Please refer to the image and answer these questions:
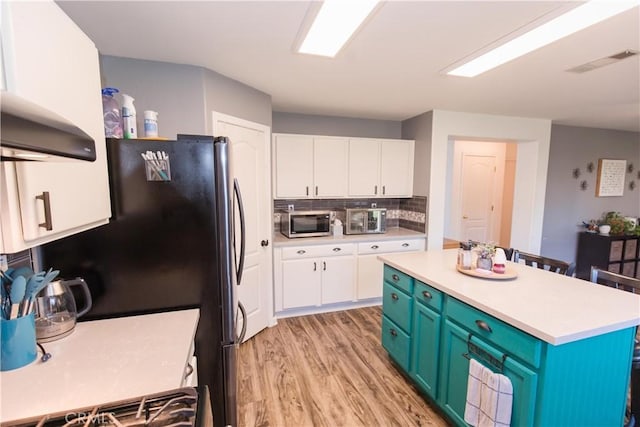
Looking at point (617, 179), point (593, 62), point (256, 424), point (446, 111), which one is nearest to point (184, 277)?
point (256, 424)

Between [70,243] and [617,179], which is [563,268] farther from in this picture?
[617,179]

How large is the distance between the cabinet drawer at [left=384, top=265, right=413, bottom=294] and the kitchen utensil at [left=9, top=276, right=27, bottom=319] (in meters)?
2.03

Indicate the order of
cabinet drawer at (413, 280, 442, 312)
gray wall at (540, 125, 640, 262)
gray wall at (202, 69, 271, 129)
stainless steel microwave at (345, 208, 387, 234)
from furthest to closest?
gray wall at (540, 125, 640, 262) → stainless steel microwave at (345, 208, 387, 234) → gray wall at (202, 69, 271, 129) → cabinet drawer at (413, 280, 442, 312)

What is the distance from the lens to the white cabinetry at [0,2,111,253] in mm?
791

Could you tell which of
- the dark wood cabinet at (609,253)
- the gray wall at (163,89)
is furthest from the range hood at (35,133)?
the dark wood cabinet at (609,253)

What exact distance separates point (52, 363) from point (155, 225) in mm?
621

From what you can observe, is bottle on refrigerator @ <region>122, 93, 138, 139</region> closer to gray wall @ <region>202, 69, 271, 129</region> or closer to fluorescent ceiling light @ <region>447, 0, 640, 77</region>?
gray wall @ <region>202, 69, 271, 129</region>

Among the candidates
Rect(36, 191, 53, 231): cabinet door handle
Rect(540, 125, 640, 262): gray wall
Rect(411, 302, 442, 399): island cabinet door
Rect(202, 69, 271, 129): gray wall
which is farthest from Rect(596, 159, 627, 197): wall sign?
Rect(36, 191, 53, 231): cabinet door handle

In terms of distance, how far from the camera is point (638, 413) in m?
1.66

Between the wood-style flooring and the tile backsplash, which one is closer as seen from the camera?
the wood-style flooring

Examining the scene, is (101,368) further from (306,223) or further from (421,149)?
(421,149)

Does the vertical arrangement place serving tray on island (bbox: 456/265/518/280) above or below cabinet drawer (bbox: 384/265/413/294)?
above

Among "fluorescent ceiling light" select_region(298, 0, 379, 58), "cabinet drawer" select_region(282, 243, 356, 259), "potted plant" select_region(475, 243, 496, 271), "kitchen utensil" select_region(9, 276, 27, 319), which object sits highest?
"fluorescent ceiling light" select_region(298, 0, 379, 58)

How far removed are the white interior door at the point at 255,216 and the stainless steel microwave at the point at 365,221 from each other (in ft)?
3.46
